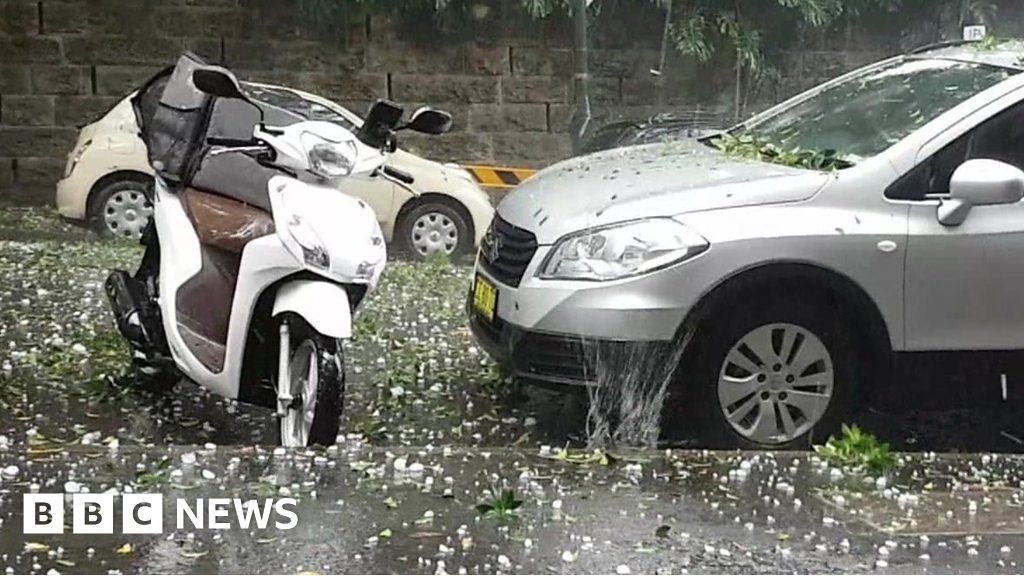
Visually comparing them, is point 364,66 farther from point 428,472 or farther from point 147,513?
point 147,513

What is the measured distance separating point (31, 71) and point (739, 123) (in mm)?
2141

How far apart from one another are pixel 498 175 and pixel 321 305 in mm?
893

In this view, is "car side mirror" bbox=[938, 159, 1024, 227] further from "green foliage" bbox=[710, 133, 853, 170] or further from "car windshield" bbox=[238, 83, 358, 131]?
"car windshield" bbox=[238, 83, 358, 131]

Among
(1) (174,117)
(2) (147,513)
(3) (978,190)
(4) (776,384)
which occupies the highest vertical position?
(1) (174,117)

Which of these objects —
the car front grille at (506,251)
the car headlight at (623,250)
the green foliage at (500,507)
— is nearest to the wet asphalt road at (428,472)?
the green foliage at (500,507)

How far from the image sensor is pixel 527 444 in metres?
5.18

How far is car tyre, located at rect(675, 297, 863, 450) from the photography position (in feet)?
16.6

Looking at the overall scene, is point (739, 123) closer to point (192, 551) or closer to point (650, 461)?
point (650, 461)

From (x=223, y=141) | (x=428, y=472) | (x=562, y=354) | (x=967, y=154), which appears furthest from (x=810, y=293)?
(x=223, y=141)

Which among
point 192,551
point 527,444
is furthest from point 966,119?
point 192,551

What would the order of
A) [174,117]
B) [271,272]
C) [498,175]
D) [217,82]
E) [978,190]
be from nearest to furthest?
[217,82] → [271,272] → [174,117] → [978,190] → [498,175]

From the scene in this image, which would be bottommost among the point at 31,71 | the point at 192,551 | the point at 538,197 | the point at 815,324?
the point at 192,551

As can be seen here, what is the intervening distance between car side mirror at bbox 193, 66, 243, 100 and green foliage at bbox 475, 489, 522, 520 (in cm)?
130

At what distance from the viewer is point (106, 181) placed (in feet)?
16.8
